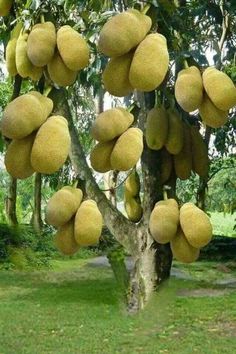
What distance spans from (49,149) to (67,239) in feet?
0.44

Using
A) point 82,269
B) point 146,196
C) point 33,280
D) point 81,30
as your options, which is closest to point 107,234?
point 82,269

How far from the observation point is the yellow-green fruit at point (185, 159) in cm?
81

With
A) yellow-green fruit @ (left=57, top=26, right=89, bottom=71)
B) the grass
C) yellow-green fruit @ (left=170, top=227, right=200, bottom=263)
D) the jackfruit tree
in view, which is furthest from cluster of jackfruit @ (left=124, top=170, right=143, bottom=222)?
the grass

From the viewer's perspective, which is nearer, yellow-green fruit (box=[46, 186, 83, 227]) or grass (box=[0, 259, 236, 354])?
yellow-green fruit (box=[46, 186, 83, 227])

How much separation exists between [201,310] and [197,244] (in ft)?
19.5

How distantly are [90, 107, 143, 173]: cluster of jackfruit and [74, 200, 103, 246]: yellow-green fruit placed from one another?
0.16ft

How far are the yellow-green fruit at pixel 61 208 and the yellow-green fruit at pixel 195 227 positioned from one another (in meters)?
0.13

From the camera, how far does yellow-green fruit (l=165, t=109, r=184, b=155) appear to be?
0.80 metres

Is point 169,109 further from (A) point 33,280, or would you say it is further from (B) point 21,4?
(A) point 33,280

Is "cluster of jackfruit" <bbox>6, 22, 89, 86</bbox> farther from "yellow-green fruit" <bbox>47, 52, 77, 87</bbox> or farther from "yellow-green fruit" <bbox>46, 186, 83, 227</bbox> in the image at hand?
"yellow-green fruit" <bbox>46, 186, 83, 227</bbox>

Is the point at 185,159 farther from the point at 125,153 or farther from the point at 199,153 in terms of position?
the point at 125,153

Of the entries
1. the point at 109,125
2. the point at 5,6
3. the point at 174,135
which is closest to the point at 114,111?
the point at 109,125

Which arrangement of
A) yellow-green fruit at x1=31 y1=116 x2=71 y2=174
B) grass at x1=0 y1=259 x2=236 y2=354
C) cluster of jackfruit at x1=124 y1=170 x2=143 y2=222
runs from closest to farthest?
yellow-green fruit at x1=31 y1=116 x2=71 y2=174, cluster of jackfruit at x1=124 y1=170 x2=143 y2=222, grass at x1=0 y1=259 x2=236 y2=354

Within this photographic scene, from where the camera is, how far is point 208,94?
0.69 m
